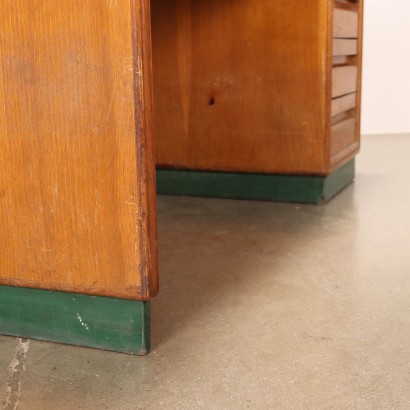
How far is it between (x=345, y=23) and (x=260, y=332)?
1.31m

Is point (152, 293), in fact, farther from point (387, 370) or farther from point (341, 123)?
point (341, 123)

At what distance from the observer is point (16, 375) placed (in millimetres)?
992

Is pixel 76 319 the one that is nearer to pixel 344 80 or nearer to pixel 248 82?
pixel 248 82

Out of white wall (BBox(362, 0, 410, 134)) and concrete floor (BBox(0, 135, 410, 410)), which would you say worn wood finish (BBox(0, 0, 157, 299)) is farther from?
white wall (BBox(362, 0, 410, 134))

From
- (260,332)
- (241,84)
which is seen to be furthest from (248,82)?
(260,332)

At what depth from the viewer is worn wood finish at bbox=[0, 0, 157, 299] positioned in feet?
3.18

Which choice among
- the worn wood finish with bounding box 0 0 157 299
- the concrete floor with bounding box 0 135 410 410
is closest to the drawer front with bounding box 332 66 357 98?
the concrete floor with bounding box 0 135 410 410

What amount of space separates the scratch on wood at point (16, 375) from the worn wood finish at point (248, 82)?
3.72ft

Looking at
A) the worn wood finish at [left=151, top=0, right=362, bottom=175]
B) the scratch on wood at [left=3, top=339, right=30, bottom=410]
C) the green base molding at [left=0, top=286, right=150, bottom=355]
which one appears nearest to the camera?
the scratch on wood at [left=3, top=339, right=30, bottom=410]

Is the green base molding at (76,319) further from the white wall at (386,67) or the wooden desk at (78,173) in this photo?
the white wall at (386,67)

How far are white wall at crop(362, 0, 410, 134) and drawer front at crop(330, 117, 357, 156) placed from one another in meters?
1.21

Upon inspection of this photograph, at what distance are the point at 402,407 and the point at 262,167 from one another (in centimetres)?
126

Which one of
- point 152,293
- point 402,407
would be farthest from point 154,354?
point 402,407

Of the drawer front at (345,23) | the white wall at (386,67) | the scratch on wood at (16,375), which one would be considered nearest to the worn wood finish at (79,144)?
the scratch on wood at (16,375)
